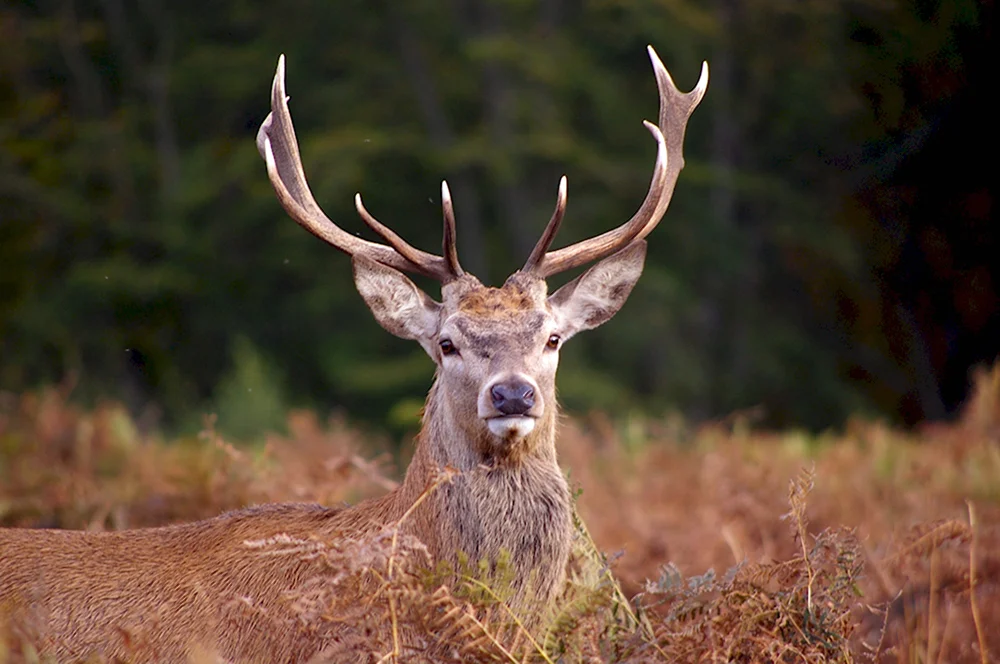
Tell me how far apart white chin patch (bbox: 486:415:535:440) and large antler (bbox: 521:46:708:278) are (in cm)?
80

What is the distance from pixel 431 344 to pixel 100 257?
2112 cm

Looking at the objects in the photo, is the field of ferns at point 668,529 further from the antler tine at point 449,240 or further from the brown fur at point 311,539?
the antler tine at point 449,240

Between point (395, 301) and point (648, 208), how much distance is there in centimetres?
120

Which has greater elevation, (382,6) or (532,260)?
(382,6)

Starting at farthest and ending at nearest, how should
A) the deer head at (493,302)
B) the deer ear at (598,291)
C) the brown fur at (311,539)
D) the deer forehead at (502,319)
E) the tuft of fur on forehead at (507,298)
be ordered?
the deer ear at (598,291) < the tuft of fur on forehead at (507,298) < the deer forehead at (502,319) < the deer head at (493,302) < the brown fur at (311,539)

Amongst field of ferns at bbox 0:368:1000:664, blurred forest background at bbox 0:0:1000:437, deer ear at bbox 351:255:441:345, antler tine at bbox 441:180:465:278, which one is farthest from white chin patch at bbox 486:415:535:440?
blurred forest background at bbox 0:0:1000:437

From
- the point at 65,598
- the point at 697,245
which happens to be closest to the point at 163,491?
the point at 65,598

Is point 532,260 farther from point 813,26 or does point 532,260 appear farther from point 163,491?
point 813,26

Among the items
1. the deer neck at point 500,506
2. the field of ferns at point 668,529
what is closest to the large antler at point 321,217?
the deer neck at point 500,506

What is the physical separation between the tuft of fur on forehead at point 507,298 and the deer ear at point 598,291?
0.72ft

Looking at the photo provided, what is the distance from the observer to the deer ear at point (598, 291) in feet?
19.5

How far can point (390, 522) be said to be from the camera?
5129 millimetres

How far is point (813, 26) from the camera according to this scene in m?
23.6

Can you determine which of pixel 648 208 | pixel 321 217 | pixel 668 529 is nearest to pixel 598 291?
pixel 648 208
